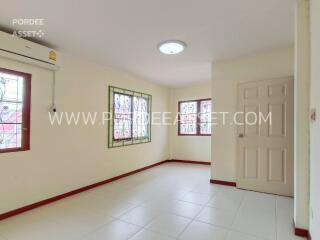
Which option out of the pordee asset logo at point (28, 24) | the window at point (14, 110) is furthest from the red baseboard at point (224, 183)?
the pordee asset logo at point (28, 24)

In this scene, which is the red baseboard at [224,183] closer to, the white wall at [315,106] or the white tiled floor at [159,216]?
the white tiled floor at [159,216]

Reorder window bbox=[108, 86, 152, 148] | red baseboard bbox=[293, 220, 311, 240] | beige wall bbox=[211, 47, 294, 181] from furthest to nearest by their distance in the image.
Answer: window bbox=[108, 86, 152, 148]
beige wall bbox=[211, 47, 294, 181]
red baseboard bbox=[293, 220, 311, 240]

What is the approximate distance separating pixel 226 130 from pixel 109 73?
267 cm

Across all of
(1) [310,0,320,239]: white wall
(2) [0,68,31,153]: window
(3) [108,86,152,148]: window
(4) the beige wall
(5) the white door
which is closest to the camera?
(1) [310,0,320,239]: white wall

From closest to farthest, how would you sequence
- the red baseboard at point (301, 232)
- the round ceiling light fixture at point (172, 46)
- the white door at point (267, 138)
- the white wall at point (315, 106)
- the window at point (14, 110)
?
the white wall at point (315, 106)
the red baseboard at point (301, 232)
the window at point (14, 110)
the round ceiling light fixture at point (172, 46)
the white door at point (267, 138)

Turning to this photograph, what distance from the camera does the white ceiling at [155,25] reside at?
195cm

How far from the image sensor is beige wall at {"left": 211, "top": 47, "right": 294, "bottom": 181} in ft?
10.7

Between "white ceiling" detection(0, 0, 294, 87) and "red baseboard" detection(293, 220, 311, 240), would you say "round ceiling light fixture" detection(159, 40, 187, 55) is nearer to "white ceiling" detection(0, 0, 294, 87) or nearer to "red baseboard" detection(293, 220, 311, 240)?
"white ceiling" detection(0, 0, 294, 87)

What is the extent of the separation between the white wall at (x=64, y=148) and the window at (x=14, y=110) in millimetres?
71

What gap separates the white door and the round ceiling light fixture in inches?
53.6

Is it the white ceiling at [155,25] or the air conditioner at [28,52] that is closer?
the white ceiling at [155,25]

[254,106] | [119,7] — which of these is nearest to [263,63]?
[254,106]

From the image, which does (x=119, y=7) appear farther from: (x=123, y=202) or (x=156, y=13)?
(x=123, y=202)

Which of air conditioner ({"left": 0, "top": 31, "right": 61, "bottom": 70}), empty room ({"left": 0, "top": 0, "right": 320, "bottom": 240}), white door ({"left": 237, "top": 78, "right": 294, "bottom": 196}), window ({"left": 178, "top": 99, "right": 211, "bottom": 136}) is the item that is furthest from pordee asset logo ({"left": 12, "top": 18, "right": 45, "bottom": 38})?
window ({"left": 178, "top": 99, "right": 211, "bottom": 136})
